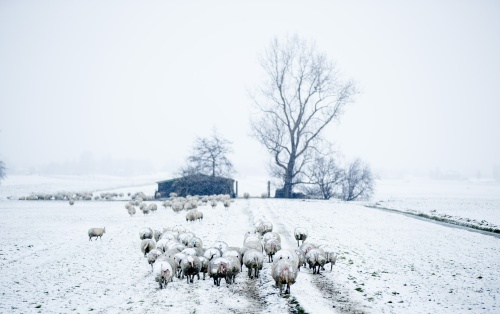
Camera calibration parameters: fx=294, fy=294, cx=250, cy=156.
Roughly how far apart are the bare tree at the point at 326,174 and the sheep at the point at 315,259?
32.0 metres

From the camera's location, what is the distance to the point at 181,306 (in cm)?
791

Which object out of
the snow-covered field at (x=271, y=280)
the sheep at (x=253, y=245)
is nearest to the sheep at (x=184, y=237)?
the snow-covered field at (x=271, y=280)

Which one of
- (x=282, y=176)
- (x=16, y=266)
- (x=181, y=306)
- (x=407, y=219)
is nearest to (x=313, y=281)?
(x=181, y=306)

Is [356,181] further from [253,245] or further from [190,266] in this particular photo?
[190,266]

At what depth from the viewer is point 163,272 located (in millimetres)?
9109

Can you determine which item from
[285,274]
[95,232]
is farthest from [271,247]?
[95,232]

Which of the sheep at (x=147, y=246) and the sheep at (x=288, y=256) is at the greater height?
the sheep at (x=288, y=256)

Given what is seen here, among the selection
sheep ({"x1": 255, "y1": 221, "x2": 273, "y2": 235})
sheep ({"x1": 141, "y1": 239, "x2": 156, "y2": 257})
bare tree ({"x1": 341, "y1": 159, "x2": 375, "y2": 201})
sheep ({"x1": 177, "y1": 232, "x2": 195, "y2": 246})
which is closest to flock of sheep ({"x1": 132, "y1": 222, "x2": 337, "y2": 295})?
sheep ({"x1": 141, "y1": 239, "x2": 156, "y2": 257})

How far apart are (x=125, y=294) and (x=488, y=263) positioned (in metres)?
13.0

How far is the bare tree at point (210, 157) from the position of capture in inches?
1812

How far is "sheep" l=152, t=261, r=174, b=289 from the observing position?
358 inches

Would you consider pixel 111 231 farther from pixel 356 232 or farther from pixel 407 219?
pixel 407 219

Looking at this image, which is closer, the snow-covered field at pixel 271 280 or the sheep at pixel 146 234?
the snow-covered field at pixel 271 280

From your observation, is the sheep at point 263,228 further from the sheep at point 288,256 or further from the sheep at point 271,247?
the sheep at point 288,256
